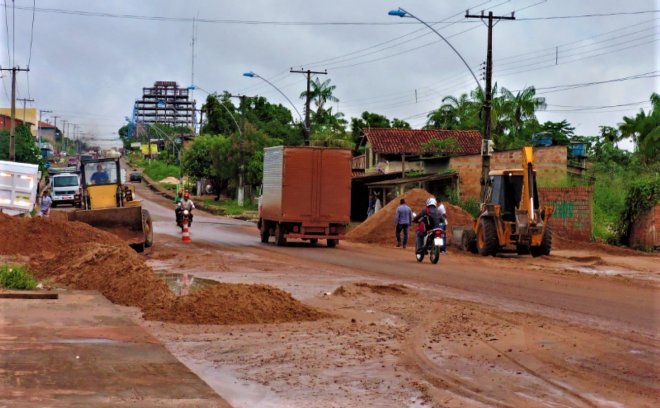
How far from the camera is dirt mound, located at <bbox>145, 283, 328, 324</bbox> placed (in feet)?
A: 38.5

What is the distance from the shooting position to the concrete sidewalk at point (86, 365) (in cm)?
712

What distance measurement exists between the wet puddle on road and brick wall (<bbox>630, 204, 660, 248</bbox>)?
17547mm

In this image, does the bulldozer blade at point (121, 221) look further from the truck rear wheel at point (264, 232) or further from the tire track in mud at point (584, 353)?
the tire track in mud at point (584, 353)

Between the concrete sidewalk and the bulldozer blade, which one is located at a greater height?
the bulldozer blade

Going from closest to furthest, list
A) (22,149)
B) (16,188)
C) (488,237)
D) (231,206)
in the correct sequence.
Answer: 1. (488,237)
2. (16,188)
3. (231,206)
4. (22,149)

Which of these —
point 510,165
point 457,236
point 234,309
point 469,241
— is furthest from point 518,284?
point 510,165

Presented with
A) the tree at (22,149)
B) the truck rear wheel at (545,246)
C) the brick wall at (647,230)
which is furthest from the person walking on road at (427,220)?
the tree at (22,149)

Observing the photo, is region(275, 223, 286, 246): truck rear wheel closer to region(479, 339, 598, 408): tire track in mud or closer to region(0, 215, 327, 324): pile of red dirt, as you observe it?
region(0, 215, 327, 324): pile of red dirt

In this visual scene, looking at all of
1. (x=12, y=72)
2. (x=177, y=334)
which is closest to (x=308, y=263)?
(x=177, y=334)

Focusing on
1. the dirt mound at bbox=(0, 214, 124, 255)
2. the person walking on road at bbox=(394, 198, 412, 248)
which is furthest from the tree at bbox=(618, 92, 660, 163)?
the dirt mound at bbox=(0, 214, 124, 255)

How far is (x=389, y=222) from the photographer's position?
35.2m

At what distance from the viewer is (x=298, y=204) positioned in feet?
94.6

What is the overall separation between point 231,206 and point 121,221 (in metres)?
44.7

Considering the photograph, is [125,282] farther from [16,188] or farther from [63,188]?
[63,188]
